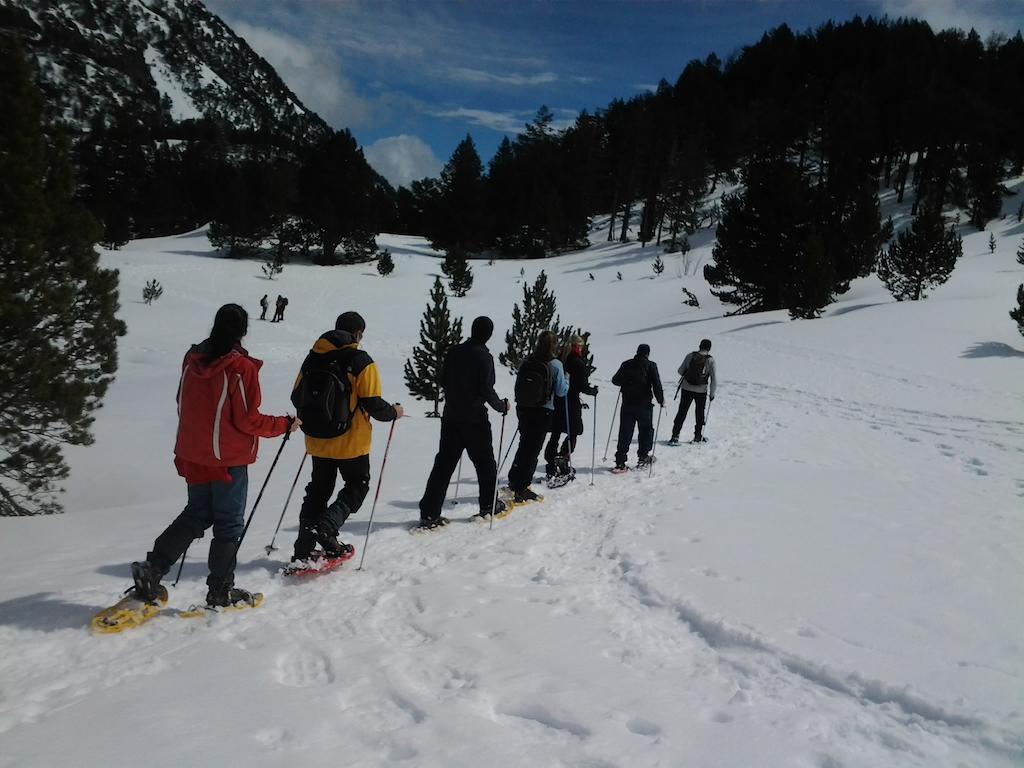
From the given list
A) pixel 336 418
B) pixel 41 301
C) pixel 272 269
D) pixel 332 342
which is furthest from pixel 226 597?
pixel 272 269

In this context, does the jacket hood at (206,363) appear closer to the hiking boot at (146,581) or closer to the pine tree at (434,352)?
the hiking boot at (146,581)

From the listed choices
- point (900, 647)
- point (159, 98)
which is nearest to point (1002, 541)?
point (900, 647)

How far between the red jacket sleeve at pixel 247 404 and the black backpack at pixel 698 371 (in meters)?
7.85

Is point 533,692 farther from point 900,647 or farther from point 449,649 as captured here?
point 900,647

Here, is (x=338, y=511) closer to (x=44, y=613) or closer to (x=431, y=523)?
(x=431, y=523)

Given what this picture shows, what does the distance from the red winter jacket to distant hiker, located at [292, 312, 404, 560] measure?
0.59 meters

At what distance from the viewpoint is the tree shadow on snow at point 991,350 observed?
16.6 m

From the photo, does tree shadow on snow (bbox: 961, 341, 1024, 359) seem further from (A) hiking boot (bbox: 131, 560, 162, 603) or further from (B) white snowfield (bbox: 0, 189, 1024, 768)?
(A) hiking boot (bbox: 131, 560, 162, 603)

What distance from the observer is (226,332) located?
11.4ft

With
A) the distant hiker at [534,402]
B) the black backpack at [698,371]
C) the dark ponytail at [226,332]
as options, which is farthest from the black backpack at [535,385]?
the black backpack at [698,371]

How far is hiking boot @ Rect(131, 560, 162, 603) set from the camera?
359 centimetres

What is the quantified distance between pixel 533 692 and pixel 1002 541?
4.60 m

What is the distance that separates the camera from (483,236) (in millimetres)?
58469

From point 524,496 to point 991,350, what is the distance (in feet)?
54.6
